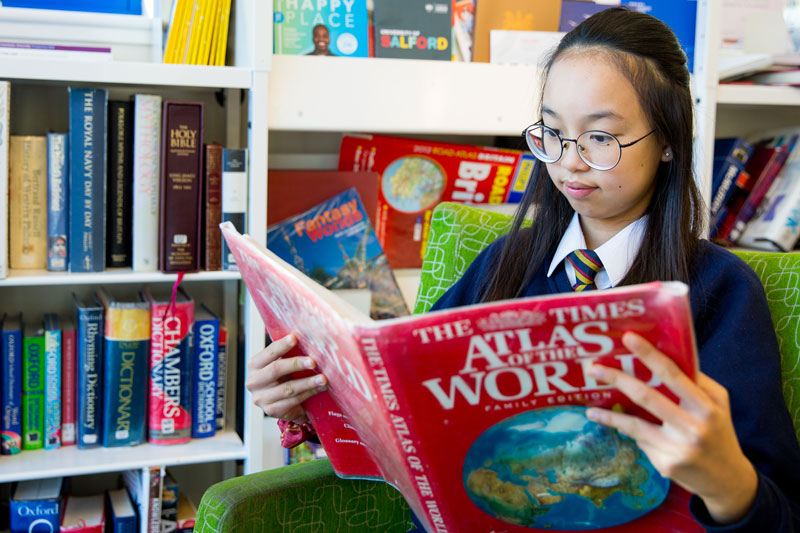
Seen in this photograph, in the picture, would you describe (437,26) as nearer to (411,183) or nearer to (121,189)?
(411,183)

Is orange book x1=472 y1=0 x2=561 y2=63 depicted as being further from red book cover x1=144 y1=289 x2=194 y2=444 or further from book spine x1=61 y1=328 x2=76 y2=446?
book spine x1=61 y1=328 x2=76 y2=446

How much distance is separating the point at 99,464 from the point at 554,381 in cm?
109

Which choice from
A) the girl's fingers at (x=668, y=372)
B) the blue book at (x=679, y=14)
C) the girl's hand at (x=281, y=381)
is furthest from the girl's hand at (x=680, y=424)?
the blue book at (x=679, y=14)

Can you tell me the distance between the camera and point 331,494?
97cm

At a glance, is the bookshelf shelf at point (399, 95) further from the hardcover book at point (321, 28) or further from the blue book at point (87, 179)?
the blue book at point (87, 179)

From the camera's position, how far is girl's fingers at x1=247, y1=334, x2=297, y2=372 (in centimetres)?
77

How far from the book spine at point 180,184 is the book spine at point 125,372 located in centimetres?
12

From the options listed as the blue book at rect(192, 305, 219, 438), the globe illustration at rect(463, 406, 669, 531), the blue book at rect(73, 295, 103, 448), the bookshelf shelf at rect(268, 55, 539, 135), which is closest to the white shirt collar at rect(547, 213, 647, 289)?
the globe illustration at rect(463, 406, 669, 531)

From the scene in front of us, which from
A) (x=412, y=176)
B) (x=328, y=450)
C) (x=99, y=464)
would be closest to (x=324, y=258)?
(x=412, y=176)

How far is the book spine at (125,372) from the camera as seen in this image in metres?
1.43

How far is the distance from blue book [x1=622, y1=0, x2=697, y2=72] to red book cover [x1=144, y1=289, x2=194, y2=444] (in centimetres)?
112

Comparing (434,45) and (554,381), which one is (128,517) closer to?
(434,45)

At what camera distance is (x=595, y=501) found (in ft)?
2.04

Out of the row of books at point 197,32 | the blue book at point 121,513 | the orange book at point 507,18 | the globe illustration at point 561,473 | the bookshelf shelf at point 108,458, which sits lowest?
the blue book at point 121,513
